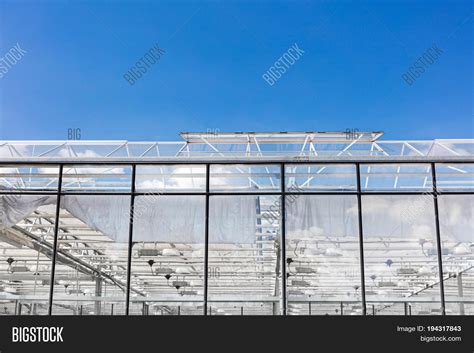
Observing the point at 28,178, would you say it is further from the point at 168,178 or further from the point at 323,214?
the point at 323,214

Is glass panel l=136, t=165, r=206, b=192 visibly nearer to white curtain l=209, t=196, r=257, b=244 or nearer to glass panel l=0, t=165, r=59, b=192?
white curtain l=209, t=196, r=257, b=244

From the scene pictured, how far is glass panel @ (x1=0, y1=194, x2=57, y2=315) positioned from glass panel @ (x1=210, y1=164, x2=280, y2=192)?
3.46 metres

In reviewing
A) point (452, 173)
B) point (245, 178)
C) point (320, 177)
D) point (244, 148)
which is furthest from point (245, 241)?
point (452, 173)

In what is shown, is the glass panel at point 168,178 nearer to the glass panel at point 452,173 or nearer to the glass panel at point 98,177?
the glass panel at point 98,177

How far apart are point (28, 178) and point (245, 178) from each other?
4.79m

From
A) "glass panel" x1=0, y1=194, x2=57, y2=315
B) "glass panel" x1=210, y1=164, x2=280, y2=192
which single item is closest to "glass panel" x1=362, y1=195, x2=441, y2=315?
"glass panel" x1=210, y1=164, x2=280, y2=192

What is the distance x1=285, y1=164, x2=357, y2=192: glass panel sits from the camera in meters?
11.9

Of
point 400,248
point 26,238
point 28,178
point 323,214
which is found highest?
point 28,178

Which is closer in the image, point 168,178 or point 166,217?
point 166,217

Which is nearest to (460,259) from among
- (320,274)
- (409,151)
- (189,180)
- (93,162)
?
(320,274)

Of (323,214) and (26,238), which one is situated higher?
(26,238)

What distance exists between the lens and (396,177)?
473 inches

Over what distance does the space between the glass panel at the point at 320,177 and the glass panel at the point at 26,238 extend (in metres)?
5.01

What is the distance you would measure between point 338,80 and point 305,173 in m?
21.0
